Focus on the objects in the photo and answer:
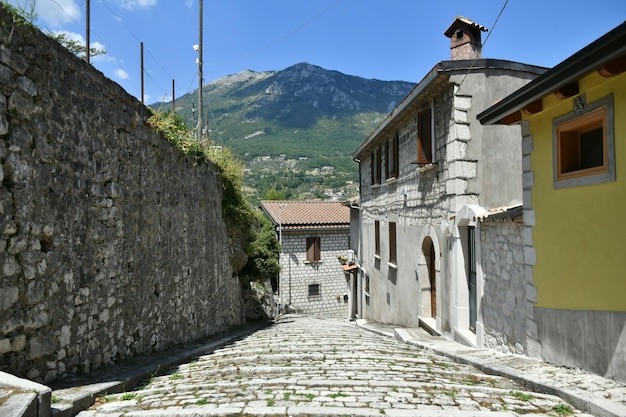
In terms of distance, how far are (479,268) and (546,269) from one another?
6.07 ft

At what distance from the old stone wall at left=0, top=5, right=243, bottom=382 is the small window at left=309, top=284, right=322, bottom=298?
1704cm

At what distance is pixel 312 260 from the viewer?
926 inches

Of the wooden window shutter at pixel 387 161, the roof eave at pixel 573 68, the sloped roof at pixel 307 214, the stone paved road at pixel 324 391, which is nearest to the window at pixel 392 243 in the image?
the wooden window shutter at pixel 387 161

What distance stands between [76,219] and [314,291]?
2038 cm

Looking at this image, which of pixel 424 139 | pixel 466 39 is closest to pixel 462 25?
pixel 466 39

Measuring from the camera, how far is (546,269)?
516cm

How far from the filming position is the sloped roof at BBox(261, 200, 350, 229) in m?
23.2

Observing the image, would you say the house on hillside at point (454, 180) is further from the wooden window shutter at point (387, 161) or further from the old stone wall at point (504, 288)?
the wooden window shutter at point (387, 161)

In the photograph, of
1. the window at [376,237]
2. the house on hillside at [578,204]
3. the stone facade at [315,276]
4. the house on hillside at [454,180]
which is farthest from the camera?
the stone facade at [315,276]

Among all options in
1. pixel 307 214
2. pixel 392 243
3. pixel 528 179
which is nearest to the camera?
pixel 528 179

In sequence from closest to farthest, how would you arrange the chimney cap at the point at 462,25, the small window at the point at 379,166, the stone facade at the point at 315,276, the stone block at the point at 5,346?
1. the stone block at the point at 5,346
2. the chimney cap at the point at 462,25
3. the small window at the point at 379,166
4. the stone facade at the point at 315,276

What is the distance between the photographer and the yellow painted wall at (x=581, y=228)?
4.07 metres

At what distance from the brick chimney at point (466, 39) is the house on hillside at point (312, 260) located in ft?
48.9

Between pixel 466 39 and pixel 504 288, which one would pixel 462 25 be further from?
pixel 504 288
